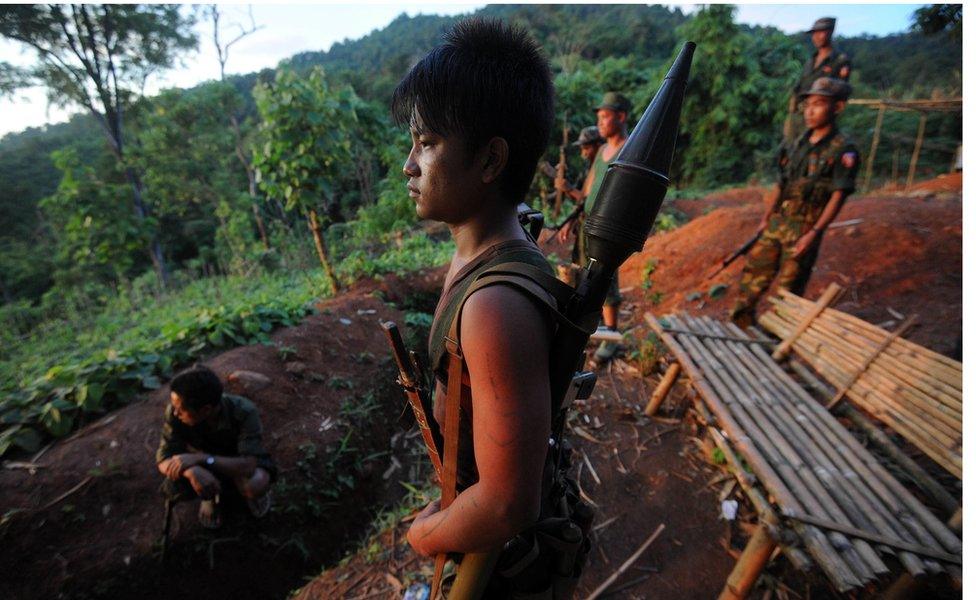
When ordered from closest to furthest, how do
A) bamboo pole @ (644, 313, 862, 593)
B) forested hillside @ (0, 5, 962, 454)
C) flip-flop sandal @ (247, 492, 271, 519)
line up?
1. bamboo pole @ (644, 313, 862, 593)
2. flip-flop sandal @ (247, 492, 271, 519)
3. forested hillside @ (0, 5, 962, 454)

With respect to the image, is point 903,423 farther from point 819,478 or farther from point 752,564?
point 752,564

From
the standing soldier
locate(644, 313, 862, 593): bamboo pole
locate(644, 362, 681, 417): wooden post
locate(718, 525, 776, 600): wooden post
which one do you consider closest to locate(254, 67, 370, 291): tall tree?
locate(644, 362, 681, 417): wooden post

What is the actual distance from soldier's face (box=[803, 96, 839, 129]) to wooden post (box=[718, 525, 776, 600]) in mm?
4058

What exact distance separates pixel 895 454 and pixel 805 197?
8.76ft

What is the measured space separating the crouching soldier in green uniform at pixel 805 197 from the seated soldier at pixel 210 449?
17.8 ft

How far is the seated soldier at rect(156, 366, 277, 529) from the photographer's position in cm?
A: 308

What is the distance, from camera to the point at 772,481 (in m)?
2.29

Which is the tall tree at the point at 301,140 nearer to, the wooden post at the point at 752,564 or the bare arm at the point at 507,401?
the bare arm at the point at 507,401

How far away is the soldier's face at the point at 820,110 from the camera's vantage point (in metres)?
4.04

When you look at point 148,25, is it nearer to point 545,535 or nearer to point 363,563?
point 363,563

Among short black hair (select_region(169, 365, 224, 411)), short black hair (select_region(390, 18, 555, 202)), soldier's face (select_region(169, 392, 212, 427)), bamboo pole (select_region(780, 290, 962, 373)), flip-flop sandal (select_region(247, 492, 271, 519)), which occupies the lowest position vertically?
flip-flop sandal (select_region(247, 492, 271, 519))

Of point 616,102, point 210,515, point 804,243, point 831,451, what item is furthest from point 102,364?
point 804,243

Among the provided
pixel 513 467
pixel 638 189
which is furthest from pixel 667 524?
pixel 638 189

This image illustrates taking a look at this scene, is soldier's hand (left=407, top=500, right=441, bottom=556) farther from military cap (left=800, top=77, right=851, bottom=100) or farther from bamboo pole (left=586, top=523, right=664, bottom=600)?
military cap (left=800, top=77, right=851, bottom=100)
